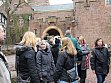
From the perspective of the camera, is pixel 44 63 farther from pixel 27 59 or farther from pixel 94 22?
pixel 94 22

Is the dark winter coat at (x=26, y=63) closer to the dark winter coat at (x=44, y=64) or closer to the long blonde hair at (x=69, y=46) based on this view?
the long blonde hair at (x=69, y=46)

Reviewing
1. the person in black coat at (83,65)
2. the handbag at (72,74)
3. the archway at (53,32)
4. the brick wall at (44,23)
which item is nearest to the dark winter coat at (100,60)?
the person in black coat at (83,65)

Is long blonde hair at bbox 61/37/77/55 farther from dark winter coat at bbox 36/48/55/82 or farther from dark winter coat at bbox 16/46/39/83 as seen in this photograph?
dark winter coat at bbox 36/48/55/82

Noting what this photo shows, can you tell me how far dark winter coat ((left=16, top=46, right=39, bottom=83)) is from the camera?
6602 mm

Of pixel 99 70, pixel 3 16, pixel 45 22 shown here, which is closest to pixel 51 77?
pixel 99 70

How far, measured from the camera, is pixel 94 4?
31.1 metres

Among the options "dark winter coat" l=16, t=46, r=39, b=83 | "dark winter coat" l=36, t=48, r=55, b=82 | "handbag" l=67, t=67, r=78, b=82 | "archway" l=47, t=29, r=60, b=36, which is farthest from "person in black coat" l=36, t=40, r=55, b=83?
"archway" l=47, t=29, r=60, b=36

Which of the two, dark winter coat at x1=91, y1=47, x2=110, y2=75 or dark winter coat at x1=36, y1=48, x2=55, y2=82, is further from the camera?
dark winter coat at x1=91, y1=47, x2=110, y2=75

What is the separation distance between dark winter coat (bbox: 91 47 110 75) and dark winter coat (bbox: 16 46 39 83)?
299 cm

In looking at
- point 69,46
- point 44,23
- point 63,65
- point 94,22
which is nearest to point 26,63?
point 63,65

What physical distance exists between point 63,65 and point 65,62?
0.26ft

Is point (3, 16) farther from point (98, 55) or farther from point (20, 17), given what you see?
point (98, 55)

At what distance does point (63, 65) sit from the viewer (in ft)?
22.3

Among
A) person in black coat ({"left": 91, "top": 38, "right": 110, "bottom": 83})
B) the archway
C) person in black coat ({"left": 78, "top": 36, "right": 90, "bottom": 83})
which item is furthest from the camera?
the archway
